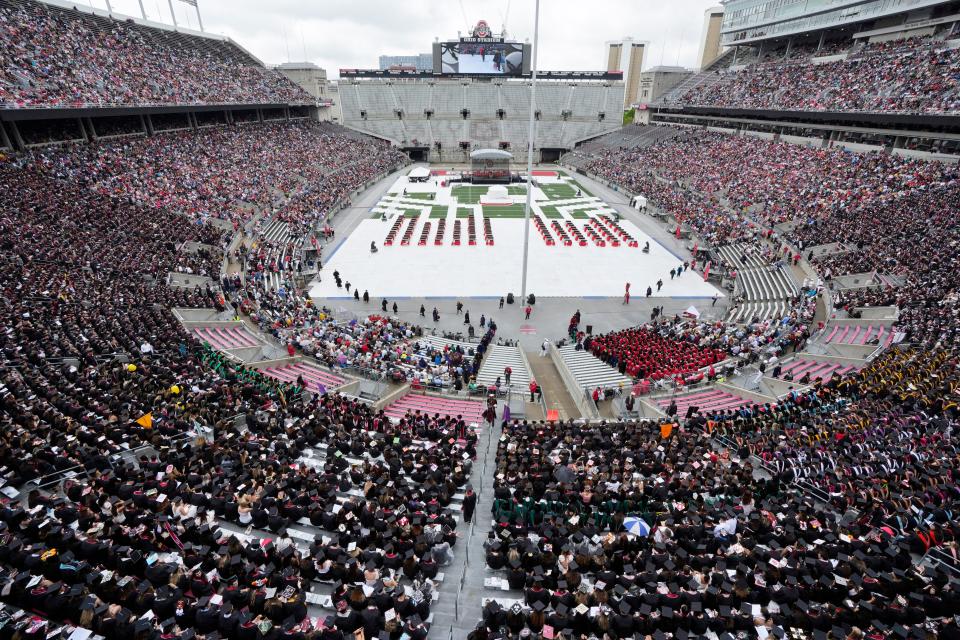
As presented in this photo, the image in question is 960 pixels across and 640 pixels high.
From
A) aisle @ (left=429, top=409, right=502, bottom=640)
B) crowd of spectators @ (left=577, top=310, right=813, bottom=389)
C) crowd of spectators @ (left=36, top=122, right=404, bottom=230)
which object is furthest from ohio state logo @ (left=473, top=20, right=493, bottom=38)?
aisle @ (left=429, top=409, right=502, bottom=640)

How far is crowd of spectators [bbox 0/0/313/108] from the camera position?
3491cm

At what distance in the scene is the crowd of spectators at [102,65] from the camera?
3491cm

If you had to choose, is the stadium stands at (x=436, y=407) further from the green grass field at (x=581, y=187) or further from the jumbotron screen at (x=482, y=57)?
the jumbotron screen at (x=482, y=57)

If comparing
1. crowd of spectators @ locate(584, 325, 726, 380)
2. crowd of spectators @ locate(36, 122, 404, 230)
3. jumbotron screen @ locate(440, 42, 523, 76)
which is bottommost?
crowd of spectators @ locate(584, 325, 726, 380)

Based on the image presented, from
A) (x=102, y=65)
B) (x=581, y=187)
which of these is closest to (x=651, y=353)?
(x=581, y=187)

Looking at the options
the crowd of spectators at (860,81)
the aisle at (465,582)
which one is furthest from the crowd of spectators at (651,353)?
the crowd of spectators at (860,81)

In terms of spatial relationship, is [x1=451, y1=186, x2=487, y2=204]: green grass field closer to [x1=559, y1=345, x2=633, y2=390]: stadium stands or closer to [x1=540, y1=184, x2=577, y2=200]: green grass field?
[x1=540, y1=184, x2=577, y2=200]: green grass field

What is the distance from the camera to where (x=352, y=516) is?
33.3 ft

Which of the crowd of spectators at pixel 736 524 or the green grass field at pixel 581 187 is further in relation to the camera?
the green grass field at pixel 581 187

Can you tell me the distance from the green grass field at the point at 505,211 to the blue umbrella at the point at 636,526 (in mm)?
42448

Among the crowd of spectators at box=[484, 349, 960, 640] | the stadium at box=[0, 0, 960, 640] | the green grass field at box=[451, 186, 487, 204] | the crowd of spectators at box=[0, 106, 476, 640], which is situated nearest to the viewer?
the crowd of spectators at box=[0, 106, 476, 640]

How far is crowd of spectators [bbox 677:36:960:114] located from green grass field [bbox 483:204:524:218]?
32.7 m

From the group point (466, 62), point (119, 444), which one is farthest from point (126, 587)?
point (466, 62)

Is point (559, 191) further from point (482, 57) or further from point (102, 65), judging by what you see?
point (102, 65)
